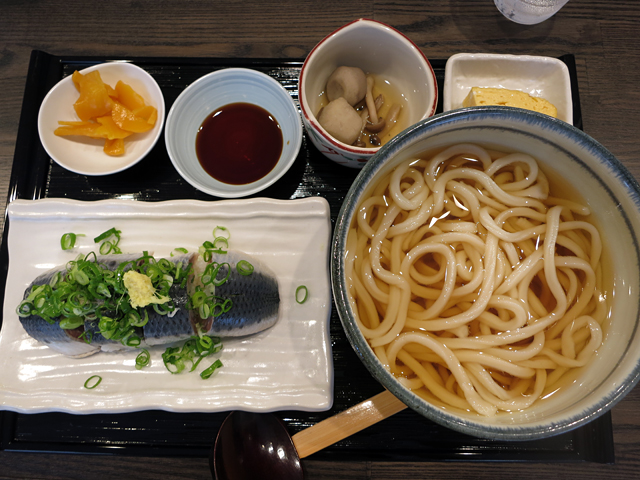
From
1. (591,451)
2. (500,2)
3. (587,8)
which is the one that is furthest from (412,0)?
(591,451)

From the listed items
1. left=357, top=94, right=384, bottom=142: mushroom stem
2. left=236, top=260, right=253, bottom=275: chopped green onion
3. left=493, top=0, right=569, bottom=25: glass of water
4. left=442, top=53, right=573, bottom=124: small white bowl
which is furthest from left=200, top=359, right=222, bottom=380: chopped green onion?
left=493, top=0, right=569, bottom=25: glass of water

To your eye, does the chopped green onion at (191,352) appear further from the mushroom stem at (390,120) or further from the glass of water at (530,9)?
the glass of water at (530,9)

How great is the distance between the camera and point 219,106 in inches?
66.3

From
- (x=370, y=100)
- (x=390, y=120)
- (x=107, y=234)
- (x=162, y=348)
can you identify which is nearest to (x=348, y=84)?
(x=370, y=100)

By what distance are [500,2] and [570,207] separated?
130cm

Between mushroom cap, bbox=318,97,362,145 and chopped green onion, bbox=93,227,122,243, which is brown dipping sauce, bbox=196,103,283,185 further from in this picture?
chopped green onion, bbox=93,227,122,243

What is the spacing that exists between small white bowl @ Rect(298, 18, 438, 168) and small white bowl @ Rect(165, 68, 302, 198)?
141mm

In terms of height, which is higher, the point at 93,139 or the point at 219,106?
the point at 219,106

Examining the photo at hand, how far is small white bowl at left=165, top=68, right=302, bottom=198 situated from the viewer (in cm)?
152

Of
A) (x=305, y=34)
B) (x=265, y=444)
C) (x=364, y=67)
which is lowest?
(x=265, y=444)

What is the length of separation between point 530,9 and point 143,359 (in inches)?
94.6

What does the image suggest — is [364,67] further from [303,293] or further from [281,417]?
[281,417]

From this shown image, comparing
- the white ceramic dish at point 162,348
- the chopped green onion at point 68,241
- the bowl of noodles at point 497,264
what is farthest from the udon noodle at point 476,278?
the chopped green onion at point 68,241

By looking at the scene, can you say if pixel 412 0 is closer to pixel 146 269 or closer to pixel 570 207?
pixel 570 207
